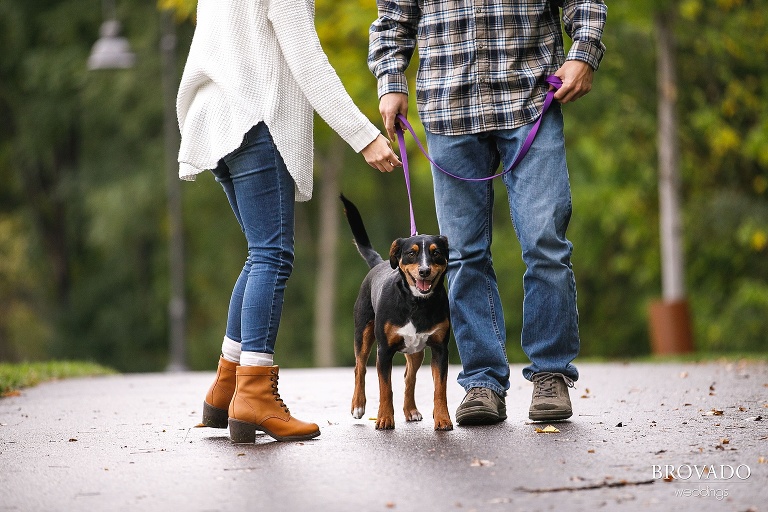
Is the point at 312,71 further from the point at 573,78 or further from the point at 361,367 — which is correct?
the point at 361,367

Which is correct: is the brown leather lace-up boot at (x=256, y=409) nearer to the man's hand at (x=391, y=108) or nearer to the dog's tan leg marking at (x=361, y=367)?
the dog's tan leg marking at (x=361, y=367)

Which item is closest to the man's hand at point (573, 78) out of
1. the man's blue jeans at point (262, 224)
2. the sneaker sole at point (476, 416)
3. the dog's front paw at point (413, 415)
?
the man's blue jeans at point (262, 224)

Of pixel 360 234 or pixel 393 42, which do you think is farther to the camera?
pixel 360 234

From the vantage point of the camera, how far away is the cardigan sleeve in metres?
5.07

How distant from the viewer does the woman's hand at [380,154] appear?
5.13 meters

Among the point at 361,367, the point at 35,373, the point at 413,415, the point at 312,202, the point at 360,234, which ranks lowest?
the point at 35,373

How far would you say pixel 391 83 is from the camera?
5684 millimetres

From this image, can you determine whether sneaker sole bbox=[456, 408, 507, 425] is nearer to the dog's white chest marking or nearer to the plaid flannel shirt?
the dog's white chest marking

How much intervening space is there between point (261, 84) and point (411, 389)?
1.69 meters

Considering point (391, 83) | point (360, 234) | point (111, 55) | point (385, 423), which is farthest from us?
point (111, 55)

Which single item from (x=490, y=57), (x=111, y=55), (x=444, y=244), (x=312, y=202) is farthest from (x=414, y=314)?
(x=312, y=202)

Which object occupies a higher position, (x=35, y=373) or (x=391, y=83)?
(x=391, y=83)

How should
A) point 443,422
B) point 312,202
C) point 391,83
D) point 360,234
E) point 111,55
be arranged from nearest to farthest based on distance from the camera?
point 443,422
point 391,83
point 360,234
point 111,55
point 312,202

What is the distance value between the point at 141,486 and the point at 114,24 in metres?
16.3
